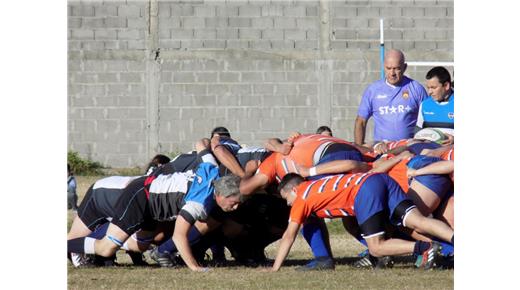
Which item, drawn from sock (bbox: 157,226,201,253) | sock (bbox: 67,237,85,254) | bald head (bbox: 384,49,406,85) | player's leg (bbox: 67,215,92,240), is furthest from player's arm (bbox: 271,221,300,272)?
bald head (bbox: 384,49,406,85)

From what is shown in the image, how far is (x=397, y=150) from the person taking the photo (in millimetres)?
10203

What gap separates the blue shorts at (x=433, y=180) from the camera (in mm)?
9680

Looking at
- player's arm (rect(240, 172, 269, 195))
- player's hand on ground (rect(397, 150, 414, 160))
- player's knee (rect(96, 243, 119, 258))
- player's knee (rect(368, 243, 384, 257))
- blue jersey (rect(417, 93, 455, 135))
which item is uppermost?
blue jersey (rect(417, 93, 455, 135))

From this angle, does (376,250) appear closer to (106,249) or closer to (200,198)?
(200,198)

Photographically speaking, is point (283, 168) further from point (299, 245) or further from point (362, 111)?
point (299, 245)

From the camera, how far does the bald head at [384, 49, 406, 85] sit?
11.1 m

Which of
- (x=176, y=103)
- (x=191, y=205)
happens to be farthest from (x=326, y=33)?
(x=191, y=205)

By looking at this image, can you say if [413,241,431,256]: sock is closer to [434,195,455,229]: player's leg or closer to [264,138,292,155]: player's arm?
[434,195,455,229]: player's leg

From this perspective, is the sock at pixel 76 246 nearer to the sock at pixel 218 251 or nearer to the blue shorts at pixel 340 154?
the sock at pixel 218 251

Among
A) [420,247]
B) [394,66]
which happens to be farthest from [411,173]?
[394,66]

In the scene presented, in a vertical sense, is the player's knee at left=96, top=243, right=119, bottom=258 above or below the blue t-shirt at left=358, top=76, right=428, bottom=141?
below

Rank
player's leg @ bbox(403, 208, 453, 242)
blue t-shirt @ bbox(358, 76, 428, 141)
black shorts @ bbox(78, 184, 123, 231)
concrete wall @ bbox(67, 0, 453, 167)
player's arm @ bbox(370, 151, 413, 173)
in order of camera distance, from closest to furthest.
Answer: player's leg @ bbox(403, 208, 453, 242) < player's arm @ bbox(370, 151, 413, 173) < black shorts @ bbox(78, 184, 123, 231) < blue t-shirt @ bbox(358, 76, 428, 141) < concrete wall @ bbox(67, 0, 453, 167)

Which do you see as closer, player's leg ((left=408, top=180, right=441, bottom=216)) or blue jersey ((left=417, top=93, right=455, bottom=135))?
player's leg ((left=408, top=180, right=441, bottom=216))

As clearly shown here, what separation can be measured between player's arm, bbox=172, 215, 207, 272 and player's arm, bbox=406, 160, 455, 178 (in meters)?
2.06
